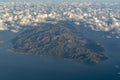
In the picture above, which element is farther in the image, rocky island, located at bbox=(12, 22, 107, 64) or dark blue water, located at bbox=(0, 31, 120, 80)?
rocky island, located at bbox=(12, 22, 107, 64)

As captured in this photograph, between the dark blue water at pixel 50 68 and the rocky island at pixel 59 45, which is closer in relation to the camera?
the dark blue water at pixel 50 68

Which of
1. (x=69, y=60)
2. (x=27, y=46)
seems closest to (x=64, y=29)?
(x=27, y=46)

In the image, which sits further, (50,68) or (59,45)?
(59,45)

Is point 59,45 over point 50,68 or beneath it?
over

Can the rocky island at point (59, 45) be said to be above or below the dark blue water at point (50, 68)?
above

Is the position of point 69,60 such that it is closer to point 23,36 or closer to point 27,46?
point 27,46
